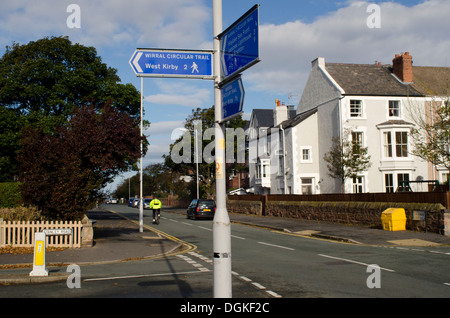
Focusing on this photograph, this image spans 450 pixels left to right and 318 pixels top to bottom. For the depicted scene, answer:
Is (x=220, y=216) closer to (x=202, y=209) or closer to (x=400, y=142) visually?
(x=202, y=209)

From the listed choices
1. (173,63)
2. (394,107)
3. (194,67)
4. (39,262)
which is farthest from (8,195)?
(394,107)

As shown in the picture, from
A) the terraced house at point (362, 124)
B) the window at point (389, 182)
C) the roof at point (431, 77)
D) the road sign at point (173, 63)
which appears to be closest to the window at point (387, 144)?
the terraced house at point (362, 124)

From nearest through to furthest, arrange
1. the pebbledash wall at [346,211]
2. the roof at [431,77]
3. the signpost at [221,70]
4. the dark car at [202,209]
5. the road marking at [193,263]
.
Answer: the signpost at [221,70] < the road marking at [193,263] < the pebbledash wall at [346,211] < the dark car at [202,209] < the roof at [431,77]

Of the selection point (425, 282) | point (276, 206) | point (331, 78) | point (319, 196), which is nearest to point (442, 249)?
point (425, 282)

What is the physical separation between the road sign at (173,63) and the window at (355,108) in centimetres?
3410

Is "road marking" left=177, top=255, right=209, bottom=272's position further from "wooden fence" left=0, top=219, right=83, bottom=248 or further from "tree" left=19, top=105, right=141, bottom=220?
"tree" left=19, top=105, right=141, bottom=220

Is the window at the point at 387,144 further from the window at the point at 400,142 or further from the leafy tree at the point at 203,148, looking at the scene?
the leafy tree at the point at 203,148

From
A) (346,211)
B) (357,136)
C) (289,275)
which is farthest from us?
(357,136)

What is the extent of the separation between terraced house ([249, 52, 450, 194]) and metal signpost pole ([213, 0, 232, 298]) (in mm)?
31495

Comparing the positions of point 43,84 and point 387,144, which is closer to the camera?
point 43,84

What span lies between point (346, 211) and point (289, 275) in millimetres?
16985

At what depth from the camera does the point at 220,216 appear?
509 cm

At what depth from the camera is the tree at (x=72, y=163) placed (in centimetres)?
1611
